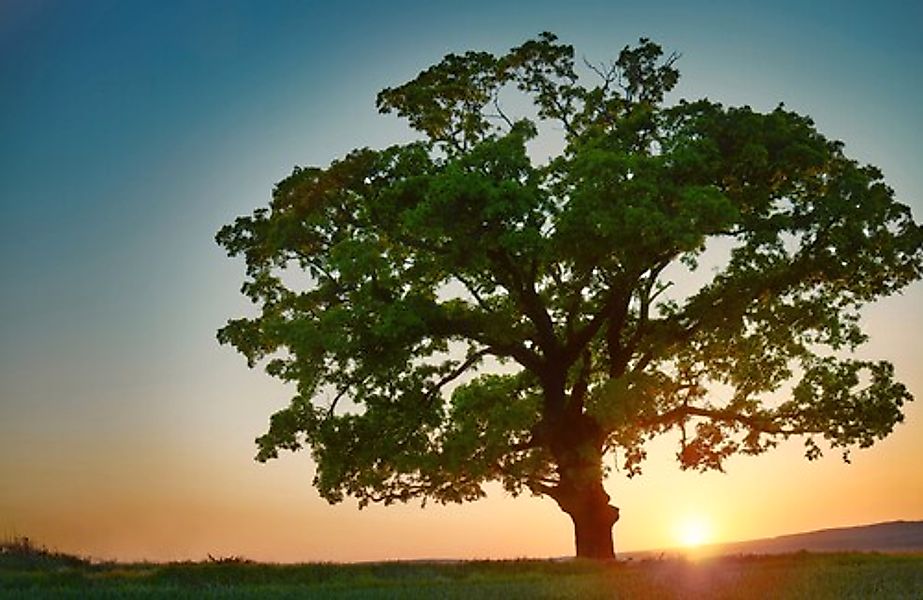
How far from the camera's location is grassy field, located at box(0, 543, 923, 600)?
59.3ft

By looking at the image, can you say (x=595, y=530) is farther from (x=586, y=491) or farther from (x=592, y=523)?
(x=586, y=491)

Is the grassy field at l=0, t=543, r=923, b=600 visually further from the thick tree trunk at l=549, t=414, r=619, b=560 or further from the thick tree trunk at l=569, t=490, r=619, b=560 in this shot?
the thick tree trunk at l=549, t=414, r=619, b=560

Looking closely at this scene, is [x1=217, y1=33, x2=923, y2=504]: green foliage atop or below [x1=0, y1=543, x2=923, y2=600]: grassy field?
atop

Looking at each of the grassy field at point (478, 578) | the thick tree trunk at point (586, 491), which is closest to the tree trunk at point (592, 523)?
the thick tree trunk at point (586, 491)

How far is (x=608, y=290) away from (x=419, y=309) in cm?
593

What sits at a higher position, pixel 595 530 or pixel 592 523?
pixel 592 523

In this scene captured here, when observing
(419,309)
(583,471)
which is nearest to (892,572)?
(583,471)

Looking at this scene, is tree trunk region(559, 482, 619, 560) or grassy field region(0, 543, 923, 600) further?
tree trunk region(559, 482, 619, 560)

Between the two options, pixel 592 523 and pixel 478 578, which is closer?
pixel 478 578

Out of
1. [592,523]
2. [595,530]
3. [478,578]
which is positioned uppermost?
[592,523]

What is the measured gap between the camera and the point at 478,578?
22344mm

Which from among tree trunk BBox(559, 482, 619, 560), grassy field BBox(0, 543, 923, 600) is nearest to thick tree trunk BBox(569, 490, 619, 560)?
tree trunk BBox(559, 482, 619, 560)

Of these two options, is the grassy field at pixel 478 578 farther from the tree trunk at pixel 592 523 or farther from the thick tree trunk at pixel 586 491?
the thick tree trunk at pixel 586 491

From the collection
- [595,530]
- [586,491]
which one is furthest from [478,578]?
[595,530]
